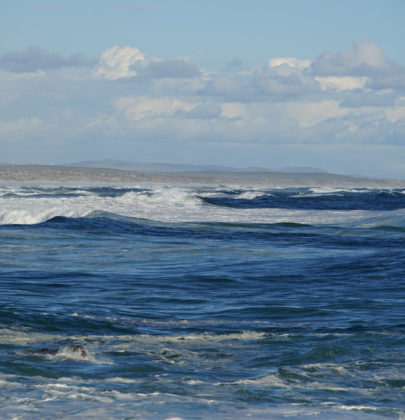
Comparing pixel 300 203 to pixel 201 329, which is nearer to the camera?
pixel 201 329

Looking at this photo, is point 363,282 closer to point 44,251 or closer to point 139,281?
point 139,281

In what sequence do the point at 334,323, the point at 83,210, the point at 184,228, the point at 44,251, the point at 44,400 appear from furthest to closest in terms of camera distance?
the point at 83,210
the point at 184,228
the point at 44,251
the point at 334,323
the point at 44,400

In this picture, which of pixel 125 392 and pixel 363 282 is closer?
pixel 125 392

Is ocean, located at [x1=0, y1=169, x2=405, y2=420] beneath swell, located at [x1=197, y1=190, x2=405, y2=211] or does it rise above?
beneath

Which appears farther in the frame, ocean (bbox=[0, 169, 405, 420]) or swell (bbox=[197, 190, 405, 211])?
swell (bbox=[197, 190, 405, 211])

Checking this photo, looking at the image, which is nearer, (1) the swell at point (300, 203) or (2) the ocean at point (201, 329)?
(2) the ocean at point (201, 329)

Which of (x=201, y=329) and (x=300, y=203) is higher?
(x=300, y=203)

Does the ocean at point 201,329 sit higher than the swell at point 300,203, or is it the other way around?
the swell at point 300,203

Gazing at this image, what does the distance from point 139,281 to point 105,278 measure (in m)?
0.85

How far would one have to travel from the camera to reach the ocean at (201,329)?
7.62 meters

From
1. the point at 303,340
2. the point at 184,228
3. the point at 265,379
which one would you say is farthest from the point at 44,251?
the point at 265,379

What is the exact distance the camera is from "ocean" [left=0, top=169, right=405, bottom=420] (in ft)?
25.0

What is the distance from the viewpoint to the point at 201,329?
11.2 meters

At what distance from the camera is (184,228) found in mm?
30500
